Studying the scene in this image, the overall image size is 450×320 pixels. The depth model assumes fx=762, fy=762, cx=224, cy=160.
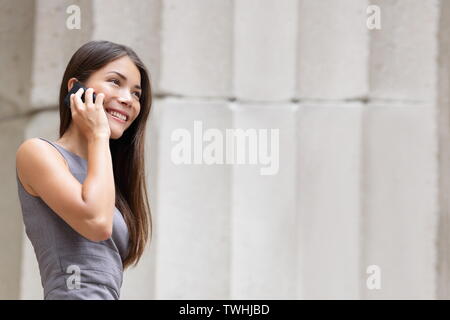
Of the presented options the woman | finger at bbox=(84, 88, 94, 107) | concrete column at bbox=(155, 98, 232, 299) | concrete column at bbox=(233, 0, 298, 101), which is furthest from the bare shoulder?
concrete column at bbox=(233, 0, 298, 101)

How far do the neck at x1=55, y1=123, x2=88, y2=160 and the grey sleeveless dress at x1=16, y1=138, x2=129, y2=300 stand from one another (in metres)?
0.07

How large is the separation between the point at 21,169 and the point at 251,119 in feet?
5.40

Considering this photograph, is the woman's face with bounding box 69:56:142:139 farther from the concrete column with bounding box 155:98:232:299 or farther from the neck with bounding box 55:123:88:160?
the concrete column with bounding box 155:98:232:299

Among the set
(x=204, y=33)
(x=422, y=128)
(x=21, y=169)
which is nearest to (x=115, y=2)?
(x=204, y=33)

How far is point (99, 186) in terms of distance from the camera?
1.41 m

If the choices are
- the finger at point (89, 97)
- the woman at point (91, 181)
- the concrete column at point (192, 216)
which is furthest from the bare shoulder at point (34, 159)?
the concrete column at point (192, 216)

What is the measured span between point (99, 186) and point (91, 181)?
2cm

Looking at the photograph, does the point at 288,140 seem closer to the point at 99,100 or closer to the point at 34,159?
the point at 99,100

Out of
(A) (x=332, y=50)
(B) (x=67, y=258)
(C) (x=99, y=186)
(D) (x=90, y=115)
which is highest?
(A) (x=332, y=50)

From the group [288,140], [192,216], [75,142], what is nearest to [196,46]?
[288,140]

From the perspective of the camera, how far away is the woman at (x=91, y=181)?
55.4 inches

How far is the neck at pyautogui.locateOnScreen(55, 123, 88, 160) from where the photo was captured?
1584 millimetres

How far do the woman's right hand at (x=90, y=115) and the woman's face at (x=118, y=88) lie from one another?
1.6 inches
